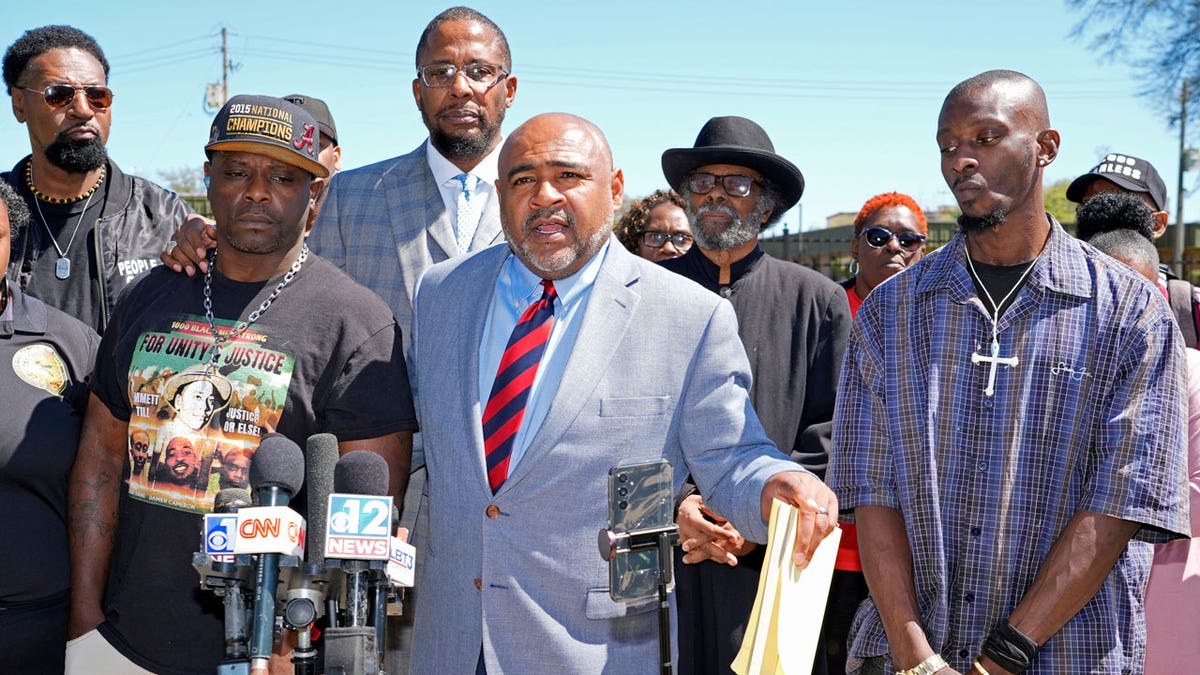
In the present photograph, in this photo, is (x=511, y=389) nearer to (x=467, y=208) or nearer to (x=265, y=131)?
(x=265, y=131)

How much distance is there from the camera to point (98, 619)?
372 cm

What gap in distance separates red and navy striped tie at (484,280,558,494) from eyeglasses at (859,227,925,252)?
328 centimetres

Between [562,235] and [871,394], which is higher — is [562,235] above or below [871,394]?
above

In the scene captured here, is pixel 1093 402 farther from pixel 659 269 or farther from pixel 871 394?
pixel 659 269

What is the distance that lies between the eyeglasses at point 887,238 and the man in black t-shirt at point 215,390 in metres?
3.37

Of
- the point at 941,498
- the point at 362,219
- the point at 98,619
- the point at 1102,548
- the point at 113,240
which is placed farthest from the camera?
the point at 113,240

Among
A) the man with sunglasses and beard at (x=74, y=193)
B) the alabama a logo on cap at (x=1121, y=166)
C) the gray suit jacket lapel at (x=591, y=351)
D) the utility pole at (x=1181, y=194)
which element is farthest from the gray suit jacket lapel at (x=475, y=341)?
the utility pole at (x=1181, y=194)

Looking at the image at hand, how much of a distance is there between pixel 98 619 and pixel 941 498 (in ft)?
8.92

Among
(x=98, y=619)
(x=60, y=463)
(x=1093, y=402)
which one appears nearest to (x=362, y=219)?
(x=60, y=463)

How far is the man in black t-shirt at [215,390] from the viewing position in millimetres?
3523

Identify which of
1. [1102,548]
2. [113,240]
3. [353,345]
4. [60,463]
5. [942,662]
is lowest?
[942,662]

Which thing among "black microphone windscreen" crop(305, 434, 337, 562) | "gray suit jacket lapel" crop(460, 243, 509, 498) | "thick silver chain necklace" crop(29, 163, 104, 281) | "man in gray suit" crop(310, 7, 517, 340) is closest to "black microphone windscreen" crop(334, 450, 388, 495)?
"black microphone windscreen" crop(305, 434, 337, 562)

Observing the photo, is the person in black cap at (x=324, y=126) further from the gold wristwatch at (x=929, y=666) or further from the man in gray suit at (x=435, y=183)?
the gold wristwatch at (x=929, y=666)

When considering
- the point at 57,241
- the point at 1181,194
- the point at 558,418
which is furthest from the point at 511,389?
the point at 1181,194
